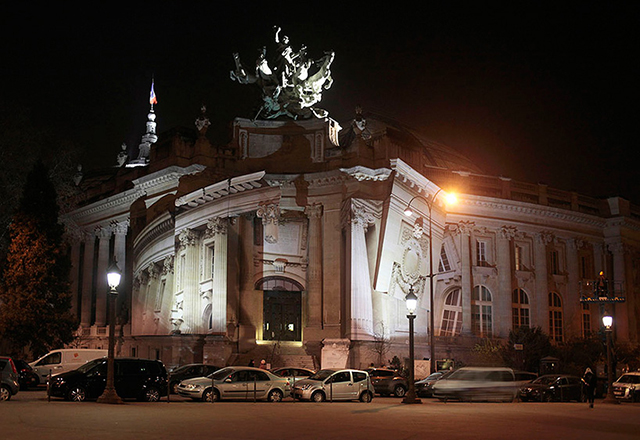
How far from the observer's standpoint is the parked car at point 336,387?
104 ft

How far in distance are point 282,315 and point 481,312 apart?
1850 centimetres

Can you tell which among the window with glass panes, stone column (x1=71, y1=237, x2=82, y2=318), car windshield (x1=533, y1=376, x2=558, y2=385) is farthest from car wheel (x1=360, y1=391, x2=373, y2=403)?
stone column (x1=71, y1=237, x2=82, y2=318)

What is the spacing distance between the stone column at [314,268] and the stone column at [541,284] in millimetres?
21664

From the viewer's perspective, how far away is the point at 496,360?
51.3 meters

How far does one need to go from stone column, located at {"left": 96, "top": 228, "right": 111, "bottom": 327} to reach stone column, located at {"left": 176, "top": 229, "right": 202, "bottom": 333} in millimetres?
17814

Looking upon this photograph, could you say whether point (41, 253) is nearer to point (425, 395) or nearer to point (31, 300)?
point (31, 300)

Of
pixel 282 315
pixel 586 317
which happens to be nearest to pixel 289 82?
pixel 282 315

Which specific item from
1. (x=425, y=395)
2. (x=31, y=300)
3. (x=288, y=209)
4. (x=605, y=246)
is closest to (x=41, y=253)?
(x=31, y=300)

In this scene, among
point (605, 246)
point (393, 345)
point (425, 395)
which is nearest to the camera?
point (425, 395)

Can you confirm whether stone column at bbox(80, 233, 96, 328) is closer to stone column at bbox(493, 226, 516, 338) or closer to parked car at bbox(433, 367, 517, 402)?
stone column at bbox(493, 226, 516, 338)

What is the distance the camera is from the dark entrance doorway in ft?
158

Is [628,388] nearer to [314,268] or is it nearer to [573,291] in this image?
[314,268]

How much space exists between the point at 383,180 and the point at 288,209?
6021mm

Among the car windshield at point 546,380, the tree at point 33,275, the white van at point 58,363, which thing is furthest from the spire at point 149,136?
the car windshield at point 546,380
